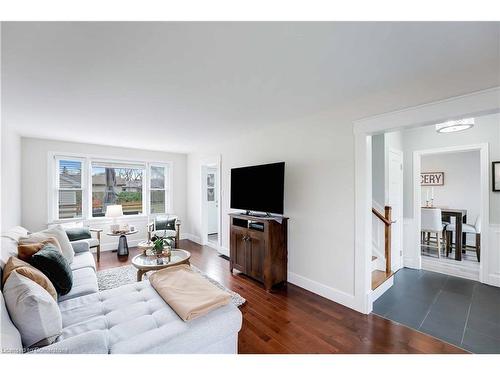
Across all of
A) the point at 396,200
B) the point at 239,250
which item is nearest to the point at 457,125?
the point at 396,200

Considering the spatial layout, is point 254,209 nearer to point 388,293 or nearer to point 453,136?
point 388,293

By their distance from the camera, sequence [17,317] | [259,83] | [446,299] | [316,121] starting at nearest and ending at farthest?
[17,317] → [259,83] → [446,299] → [316,121]

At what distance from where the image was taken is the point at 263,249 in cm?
296

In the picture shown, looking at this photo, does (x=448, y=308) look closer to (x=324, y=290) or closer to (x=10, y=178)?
(x=324, y=290)

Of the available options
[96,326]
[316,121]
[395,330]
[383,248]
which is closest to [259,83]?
[316,121]

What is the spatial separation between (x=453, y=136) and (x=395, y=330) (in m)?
3.14

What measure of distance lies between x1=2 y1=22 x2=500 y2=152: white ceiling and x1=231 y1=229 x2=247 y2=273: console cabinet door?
5.77ft

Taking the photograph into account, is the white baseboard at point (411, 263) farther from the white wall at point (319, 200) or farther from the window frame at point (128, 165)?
the window frame at point (128, 165)

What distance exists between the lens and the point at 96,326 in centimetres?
142

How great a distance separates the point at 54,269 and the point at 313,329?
2407 millimetres

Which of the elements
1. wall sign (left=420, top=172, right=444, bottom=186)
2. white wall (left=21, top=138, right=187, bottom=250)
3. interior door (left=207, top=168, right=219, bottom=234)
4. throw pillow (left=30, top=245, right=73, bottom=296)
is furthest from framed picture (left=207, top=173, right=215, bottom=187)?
wall sign (left=420, top=172, right=444, bottom=186)

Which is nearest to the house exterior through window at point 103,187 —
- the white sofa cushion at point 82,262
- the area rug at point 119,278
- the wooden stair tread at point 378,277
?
the area rug at point 119,278

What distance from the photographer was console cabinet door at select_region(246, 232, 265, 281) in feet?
9.80

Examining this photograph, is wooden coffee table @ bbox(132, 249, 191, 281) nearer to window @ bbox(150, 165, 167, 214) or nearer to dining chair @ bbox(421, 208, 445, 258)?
window @ bbox(150, 165, 167, 214)
